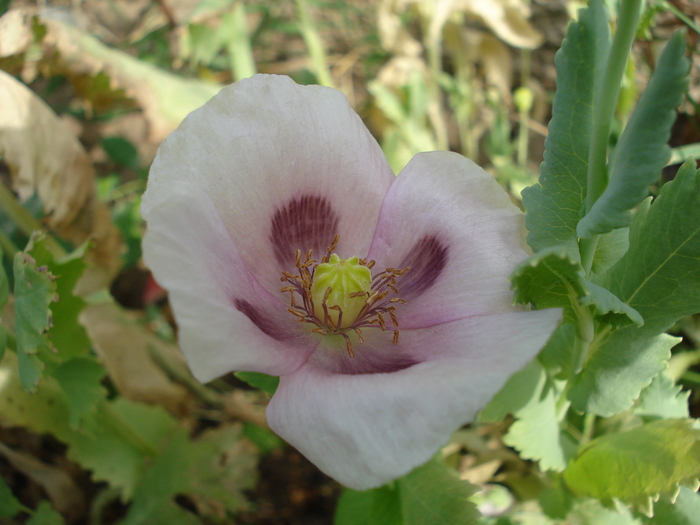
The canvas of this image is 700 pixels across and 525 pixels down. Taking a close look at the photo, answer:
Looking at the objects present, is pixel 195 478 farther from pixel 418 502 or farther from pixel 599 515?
pixel 599 515

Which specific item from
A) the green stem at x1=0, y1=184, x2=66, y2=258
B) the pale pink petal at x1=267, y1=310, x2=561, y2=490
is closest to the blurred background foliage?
the green stem at x1=0, y1=184, x2=66, y2=258

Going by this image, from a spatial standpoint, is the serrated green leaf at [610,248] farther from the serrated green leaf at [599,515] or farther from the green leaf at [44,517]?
the green leaf at [44,517]

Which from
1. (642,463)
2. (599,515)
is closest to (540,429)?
(642,463)

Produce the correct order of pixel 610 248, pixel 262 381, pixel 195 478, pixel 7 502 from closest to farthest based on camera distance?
1. pixel 610 248
2. pixel 262 381
3. pixel 7 502
4. pixel 195 478

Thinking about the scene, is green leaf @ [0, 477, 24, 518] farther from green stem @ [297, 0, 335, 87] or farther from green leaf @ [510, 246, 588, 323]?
green stem @ [297, 0, 335, 87]

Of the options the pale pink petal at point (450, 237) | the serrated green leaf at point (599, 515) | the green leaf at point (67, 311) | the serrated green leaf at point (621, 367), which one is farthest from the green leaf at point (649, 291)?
the green leaf at point (67, 311)

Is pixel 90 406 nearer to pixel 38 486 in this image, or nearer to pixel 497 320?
pixel 38 486
